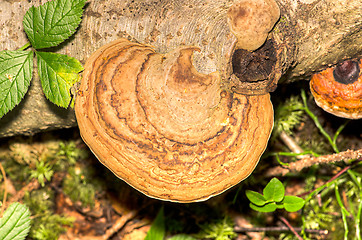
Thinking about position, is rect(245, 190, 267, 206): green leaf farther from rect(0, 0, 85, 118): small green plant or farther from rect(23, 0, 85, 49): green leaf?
rect(23, 0, 85, 49): green leaf

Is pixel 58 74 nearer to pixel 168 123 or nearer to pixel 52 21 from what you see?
pixel 52 21

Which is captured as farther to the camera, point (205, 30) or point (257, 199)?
point (257, 199)

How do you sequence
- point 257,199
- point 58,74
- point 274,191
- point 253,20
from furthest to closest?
point 257,199
point 274,191
point 58,74
point 253,20

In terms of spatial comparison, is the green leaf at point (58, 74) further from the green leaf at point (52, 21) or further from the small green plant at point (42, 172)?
the small green plant at point (42, 172)

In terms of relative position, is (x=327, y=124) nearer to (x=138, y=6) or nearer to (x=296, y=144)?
(x=296, y=144)

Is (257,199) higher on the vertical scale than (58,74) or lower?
lower

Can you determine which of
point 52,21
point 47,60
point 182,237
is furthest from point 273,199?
point 52,21

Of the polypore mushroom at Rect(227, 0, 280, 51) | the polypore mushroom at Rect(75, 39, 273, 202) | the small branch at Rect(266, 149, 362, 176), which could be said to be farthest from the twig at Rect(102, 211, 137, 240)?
the polypore mushroom at Rect(227, 0, 280, 51)
